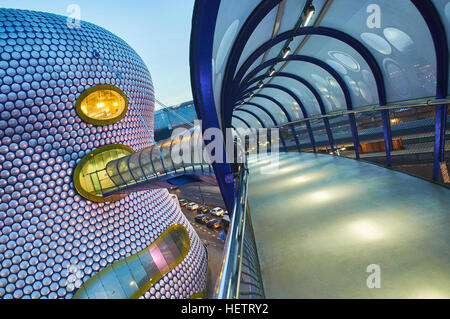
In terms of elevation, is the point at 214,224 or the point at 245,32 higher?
the point at 245,32

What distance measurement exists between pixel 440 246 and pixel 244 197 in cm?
251

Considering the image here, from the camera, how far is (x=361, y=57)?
7.04m

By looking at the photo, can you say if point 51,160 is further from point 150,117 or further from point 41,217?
point 150,117

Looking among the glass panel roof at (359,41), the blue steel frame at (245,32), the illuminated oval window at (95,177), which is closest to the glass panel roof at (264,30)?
the glass panel roof at (359,41)

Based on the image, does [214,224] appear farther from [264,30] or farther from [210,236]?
[264,30]

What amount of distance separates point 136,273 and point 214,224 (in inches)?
453

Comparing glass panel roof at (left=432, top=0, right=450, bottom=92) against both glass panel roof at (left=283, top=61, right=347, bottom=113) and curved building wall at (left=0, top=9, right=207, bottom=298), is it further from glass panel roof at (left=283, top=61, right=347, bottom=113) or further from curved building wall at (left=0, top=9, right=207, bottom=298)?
curved building wall at (left=0, top=9, right=207, bottom=298)

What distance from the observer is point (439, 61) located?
14.7 ft

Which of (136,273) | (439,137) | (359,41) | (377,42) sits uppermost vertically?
(359,41)

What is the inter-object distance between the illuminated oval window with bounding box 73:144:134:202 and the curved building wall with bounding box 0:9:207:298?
0.76 ft

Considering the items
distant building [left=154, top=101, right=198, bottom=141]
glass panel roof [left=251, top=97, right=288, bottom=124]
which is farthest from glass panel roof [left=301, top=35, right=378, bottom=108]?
distant building [left=154, top=101, right=198, bottom=141]

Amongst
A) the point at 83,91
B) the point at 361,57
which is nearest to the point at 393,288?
the point at 361,57

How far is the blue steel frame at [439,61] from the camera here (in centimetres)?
419

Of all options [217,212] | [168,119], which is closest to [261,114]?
[217,212]
